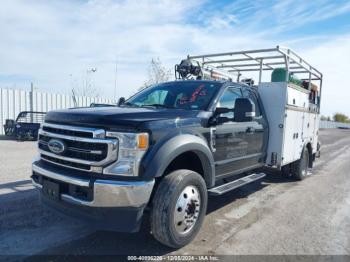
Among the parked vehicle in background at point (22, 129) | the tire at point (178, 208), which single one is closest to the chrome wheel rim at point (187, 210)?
the tire at point (178, 208)

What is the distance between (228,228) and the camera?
436 cm

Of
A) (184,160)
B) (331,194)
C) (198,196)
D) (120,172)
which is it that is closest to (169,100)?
(184,160)

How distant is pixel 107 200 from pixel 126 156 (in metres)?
0.47

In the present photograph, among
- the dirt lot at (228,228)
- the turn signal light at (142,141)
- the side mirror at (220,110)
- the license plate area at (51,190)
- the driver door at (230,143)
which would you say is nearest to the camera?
the turn signal light at (142,141)

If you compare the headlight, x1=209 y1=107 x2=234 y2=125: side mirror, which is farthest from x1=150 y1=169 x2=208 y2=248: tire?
x1=209 y1=107 x2=234 y2=125: side mirror

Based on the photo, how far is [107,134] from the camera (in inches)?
124

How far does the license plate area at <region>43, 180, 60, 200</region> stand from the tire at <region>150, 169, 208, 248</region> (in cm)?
104

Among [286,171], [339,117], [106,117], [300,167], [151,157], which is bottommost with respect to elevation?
[286,171]

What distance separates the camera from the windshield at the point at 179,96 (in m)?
4.52

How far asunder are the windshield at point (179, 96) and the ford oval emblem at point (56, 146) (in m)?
1.58

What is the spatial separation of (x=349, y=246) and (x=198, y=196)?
201cm

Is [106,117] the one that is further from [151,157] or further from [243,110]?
[243,110]

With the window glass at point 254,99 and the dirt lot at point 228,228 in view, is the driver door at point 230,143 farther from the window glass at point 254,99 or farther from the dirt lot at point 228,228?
the dirt lot at point 228,228

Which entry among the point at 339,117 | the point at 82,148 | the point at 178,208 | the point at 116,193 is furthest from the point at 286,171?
the point at 339,117
